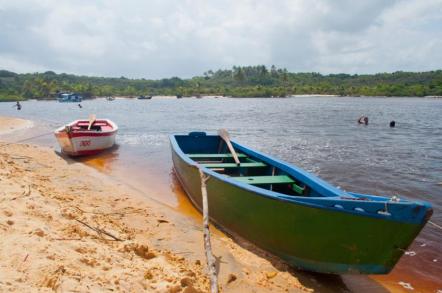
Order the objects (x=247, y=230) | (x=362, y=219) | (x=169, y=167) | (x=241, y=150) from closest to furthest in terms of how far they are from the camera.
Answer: (x=362, y=219) → (x=247, y=230) → (x=241, y=150) → (x=169, y=167)

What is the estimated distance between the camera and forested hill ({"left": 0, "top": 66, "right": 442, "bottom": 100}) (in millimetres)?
100125

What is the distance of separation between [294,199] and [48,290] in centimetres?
305

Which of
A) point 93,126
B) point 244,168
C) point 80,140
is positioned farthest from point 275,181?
point 93,126

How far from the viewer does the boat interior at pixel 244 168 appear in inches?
255

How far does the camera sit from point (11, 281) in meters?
2.84

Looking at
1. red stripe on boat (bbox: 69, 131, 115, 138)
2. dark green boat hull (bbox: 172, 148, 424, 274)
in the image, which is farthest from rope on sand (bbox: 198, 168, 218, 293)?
red stripe on boat (bbox: 69, 131, 115, 138)

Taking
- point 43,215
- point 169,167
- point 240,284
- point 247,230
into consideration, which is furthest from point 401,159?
point 43,215

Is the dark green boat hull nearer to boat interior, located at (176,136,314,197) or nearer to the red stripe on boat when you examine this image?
boat interior, located at (176,136,314,197)

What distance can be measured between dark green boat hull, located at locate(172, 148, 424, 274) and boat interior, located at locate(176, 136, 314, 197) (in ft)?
3.14

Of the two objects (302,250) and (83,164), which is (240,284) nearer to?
(302,250)

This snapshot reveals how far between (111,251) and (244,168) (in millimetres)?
4332

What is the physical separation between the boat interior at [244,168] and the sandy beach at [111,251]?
1317mm

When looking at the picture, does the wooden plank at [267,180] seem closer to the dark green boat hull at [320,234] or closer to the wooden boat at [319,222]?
the wooden boat at [319,222]

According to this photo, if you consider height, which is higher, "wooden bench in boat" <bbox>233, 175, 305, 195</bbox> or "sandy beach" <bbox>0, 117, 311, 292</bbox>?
"wooden bench in boat" <bbox>233, 175, 305, 195</bbox>
